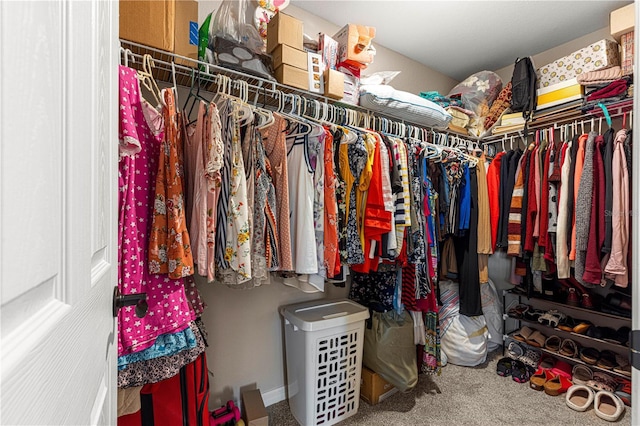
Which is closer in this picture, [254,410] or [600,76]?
[254,410]

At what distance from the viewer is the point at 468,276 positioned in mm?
2213

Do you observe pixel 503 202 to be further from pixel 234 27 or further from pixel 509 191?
pixel 234 27

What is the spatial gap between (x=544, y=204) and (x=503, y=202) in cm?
30

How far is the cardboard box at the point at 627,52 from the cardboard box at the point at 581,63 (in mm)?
60

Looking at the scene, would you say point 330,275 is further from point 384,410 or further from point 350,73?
point 350,73

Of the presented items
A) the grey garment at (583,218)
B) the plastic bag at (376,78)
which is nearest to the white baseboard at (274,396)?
the grey garment at (583,218)

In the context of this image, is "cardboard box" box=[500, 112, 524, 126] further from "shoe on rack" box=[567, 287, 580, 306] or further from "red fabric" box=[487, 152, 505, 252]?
"shoe on rack" box=[567, 287, 580, 306]

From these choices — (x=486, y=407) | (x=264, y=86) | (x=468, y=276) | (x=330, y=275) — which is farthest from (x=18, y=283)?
(x=468, y=276)

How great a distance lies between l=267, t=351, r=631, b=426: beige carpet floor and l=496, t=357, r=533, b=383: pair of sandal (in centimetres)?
5

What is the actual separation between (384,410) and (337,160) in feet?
4.79

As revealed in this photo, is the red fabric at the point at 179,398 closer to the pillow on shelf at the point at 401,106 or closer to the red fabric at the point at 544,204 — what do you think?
the pillow on shelf at the point at 401,106

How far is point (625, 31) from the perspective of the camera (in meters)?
1.90

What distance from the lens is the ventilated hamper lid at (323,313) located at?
1596mm

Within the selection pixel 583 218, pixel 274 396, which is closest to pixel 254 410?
pixel 274 396
